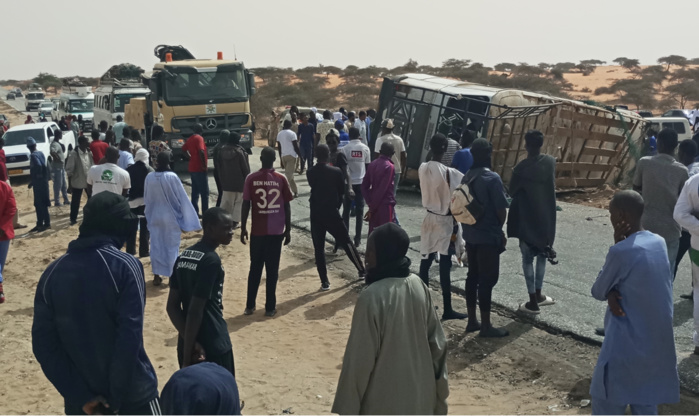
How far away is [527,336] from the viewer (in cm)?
724

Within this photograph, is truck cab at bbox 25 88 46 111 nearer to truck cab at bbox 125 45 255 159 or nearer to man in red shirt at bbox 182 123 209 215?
truck cab at bbox 125 45 255 159

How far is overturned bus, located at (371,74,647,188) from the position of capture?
577 inches

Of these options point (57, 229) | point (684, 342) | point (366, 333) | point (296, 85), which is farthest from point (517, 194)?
point (296, 85)

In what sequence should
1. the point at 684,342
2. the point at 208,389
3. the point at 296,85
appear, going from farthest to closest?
1. the point at 296,85
2. the point at 684,342
3. the point at 208,389

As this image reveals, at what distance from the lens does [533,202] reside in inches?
288

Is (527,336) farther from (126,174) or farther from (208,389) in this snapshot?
(126,174)

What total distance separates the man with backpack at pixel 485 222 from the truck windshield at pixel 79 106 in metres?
32.3

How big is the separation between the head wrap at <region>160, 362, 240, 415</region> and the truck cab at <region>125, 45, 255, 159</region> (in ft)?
50.9

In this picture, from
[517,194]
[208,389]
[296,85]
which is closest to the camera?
[208,389]

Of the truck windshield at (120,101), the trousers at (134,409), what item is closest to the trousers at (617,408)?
the trousers at (134,409)

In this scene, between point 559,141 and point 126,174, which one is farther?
point 559,141

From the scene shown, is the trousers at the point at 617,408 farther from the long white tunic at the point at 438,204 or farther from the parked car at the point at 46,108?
the parked car at the point at 46,108

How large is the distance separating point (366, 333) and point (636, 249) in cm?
161

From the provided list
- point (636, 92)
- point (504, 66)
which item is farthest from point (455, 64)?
point (636, 92)
